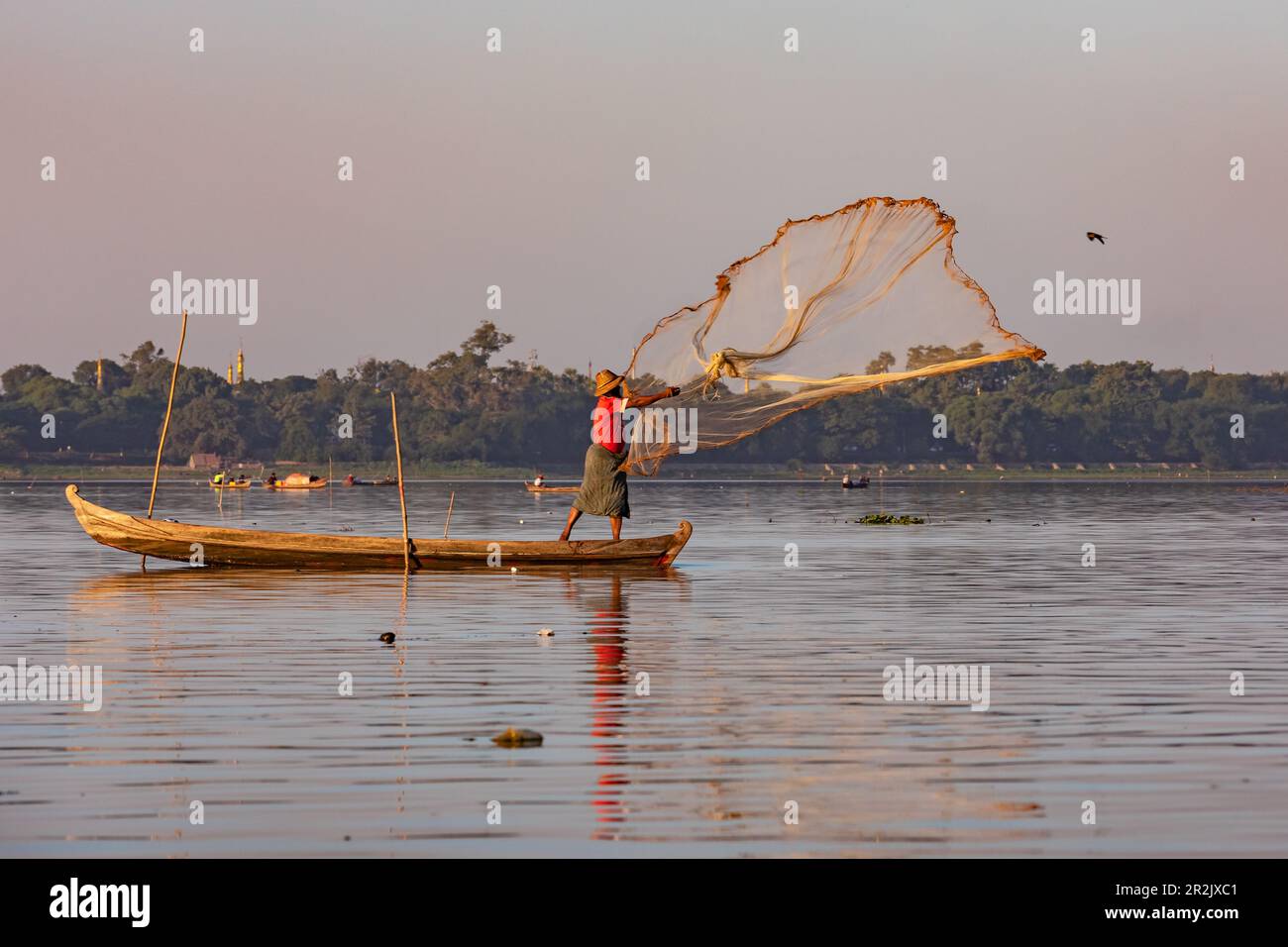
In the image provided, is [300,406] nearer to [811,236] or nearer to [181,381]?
[181,381]

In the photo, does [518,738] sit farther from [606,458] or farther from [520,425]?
[520,425]

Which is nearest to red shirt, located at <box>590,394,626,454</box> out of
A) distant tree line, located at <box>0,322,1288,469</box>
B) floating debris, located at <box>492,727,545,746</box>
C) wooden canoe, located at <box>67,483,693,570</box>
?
wooden canoe, located at <box>67,483,693,570</box>

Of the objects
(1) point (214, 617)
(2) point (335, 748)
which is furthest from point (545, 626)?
(2) point (335, 748)

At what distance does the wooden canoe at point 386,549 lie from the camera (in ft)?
97.1

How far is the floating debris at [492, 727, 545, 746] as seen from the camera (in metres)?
13.0

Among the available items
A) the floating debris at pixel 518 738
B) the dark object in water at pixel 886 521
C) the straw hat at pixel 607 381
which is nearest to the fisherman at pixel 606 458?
the straw hat at pixel 607 381

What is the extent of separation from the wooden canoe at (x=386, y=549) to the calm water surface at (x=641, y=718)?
34 centimetres

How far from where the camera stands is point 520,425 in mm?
185750

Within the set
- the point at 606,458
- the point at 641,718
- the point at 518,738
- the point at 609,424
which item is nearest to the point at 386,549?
the point at 606,458

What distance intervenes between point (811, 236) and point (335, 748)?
10.6 meters

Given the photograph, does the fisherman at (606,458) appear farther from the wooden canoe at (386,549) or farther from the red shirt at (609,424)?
the wooden canoe at (386,549)

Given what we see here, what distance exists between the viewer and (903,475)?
586 feet

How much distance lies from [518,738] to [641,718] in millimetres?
1556

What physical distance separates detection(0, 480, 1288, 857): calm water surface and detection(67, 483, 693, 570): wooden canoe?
1.10 ft
